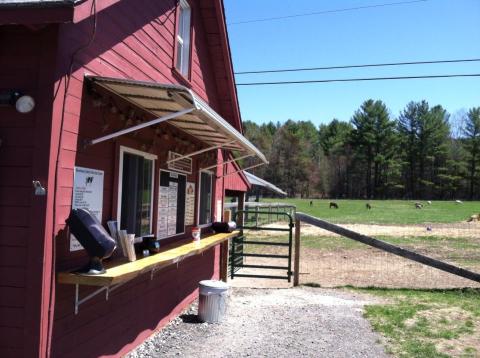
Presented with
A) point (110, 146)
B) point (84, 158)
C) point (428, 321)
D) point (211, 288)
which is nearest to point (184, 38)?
point (110, 146)

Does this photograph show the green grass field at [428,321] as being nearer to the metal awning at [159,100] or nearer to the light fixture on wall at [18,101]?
the metal awning at [159,100]

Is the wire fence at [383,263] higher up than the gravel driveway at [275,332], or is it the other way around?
the wire fence at [383,263]

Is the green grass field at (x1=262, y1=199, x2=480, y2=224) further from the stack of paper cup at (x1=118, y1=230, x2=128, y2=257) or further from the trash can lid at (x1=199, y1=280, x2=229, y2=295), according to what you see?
the stack of paper cup at (x1=118, y1=230, x2=128, y2=257)

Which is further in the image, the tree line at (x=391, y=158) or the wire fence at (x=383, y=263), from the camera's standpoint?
the tree line at (x=391, y=158)

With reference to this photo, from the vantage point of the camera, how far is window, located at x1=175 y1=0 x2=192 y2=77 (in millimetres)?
8156

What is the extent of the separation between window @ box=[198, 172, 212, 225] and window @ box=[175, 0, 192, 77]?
219cm

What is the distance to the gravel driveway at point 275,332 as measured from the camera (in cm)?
622

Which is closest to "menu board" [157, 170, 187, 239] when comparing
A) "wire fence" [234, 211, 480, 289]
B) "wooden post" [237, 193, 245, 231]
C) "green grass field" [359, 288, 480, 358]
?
"green grass field" [359, 288, 480, 358]

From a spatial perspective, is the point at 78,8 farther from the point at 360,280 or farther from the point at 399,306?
the point at 360,280

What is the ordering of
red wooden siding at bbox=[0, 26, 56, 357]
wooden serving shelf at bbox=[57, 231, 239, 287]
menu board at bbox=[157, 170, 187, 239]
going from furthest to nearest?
menu board at bbox=[157, 170, 187, 239], wooden serving shelf at bbox=[57, 231, 239, 287], red wooden siding at bbox=[0, 26, 56, 357]

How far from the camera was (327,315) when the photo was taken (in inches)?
326

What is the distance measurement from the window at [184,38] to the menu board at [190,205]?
192 cm

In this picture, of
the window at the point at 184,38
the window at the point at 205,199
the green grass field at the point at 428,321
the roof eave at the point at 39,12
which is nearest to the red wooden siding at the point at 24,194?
the roof eave at the point at 39,12

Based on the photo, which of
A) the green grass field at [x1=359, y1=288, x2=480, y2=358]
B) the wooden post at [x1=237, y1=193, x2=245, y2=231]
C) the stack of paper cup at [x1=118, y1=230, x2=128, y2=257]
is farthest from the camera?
the wooden post at [x1=237, y1=193, x2=245, y2=231]
